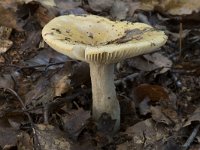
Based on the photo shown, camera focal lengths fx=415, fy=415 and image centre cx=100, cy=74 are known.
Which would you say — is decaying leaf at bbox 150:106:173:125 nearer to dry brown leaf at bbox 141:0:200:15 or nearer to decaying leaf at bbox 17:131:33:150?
decaying leaf at bbox 17:131:33:150

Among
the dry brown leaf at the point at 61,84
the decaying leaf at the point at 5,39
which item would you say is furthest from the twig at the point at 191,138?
the decaying leaf at the point at 5,39

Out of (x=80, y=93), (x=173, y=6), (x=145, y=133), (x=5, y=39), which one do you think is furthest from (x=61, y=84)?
(x=173, y=6)

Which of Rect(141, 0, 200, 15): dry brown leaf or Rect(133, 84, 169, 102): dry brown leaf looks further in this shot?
Rect(141, 0, 200, 15): dry brown leaf

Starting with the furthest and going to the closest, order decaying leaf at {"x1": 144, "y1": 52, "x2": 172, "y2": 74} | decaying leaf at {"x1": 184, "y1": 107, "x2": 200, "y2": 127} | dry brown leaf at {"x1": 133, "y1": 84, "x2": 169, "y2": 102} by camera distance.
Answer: decaying leaf at {"x1": 144, "y1": 52, "x2": 172, "y2": 74}
dry brown leaf at {"x1": 133, "y1": 84, "x2": 169, "y2": 102}
decaying leaf at {"x1": 184, "y1": 107, "x2": 200, "y2": 127}

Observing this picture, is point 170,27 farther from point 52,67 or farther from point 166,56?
point 52,67

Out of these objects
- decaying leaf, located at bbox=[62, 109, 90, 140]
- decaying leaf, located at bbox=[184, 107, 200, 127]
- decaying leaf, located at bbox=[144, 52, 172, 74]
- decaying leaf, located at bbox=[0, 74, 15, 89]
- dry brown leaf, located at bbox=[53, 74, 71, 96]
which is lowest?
decaying leaf, located at bbox=[62, 109, 90, 140]

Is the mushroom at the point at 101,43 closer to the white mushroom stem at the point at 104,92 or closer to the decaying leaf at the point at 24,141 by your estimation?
the white mushroom stem at the point at 104,92

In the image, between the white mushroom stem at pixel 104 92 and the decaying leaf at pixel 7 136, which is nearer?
the decaying leaf at pixel 7 136

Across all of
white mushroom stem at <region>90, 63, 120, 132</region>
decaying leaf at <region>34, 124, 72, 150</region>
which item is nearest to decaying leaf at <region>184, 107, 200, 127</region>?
white mushroom stem at <region>90, 63, 120, 132</region>

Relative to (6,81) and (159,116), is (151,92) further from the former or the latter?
(6,81)
